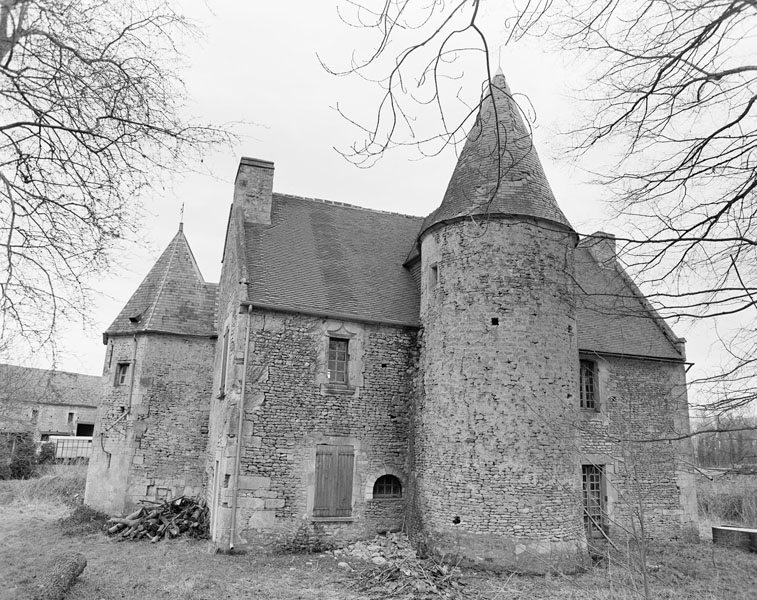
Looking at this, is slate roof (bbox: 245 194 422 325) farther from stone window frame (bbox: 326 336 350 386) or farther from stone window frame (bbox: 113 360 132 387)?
stone window frame (bbox: 113 360 132 387)

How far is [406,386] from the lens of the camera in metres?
14.0

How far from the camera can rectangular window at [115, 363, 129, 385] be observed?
16312mm

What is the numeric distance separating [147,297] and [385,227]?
24.5 ft

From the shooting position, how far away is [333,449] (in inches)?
514

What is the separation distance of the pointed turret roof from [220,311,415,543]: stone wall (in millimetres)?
4472

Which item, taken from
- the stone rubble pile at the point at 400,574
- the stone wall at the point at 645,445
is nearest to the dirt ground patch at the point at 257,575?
the stone rubble pile at the point at 400,574

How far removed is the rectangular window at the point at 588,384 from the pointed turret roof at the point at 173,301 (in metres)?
10.3

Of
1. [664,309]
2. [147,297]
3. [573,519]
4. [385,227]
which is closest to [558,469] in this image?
[573,519]

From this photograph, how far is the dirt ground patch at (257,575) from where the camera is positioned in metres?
9.35

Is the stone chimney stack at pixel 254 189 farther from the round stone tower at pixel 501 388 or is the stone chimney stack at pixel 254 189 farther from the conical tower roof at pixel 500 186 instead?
the round stone tower at pixel 501 388

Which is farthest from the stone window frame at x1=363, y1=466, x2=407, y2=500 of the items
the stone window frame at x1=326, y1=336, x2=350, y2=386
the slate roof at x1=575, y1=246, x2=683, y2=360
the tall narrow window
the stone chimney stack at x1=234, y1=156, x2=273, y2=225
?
the stone chimney stack at x1=234, y1=156, x2=273, y2=225

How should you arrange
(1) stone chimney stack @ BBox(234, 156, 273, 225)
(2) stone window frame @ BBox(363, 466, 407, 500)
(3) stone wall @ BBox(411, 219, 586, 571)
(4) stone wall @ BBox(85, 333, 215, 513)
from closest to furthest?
(3) stone wall @ BBox(411, 219, 586, 571) < (2) stone window frame @ BBox(363, 466, 407, 500) < (4) stone wall @ BBox(85, 333, 215, 513) < (1) stone chimney stack @ BBox(234, 156, 273, 225)

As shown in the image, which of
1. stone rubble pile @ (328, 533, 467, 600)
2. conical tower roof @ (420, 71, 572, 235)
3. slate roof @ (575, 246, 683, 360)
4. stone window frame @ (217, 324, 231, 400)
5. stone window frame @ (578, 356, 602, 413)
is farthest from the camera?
slate roof @ (575, 246, 683, 360)

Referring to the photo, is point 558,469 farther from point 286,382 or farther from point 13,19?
point 13,19
